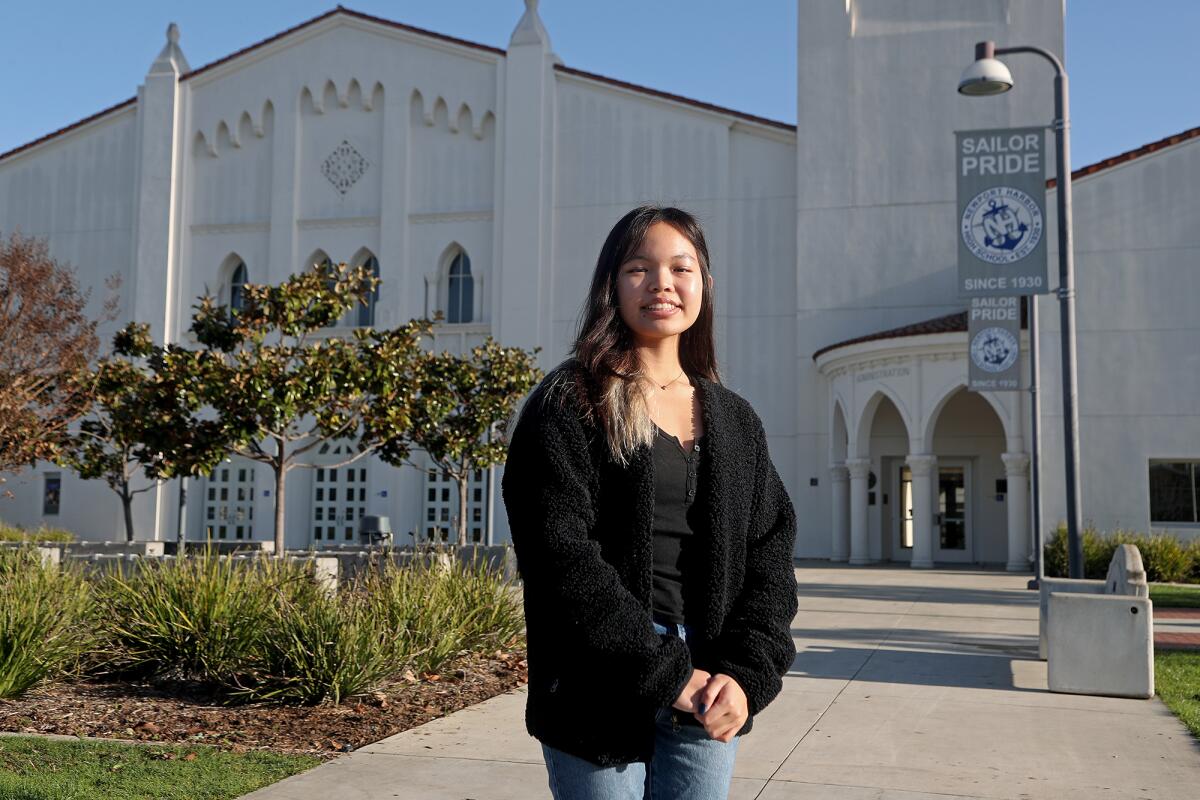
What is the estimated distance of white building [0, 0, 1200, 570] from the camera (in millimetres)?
26109

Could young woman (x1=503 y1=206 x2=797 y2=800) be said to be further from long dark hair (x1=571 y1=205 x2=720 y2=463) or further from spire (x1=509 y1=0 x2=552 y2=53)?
spire (x1=509 y1=0 x2=552 y2=53)

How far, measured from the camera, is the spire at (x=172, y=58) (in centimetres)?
3719

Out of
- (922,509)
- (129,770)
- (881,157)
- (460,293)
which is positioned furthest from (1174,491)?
(129,770)

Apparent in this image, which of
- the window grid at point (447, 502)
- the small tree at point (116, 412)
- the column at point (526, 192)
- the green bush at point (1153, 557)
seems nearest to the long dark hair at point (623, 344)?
the small tree at point (116, 412)

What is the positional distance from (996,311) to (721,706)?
62.5 feet

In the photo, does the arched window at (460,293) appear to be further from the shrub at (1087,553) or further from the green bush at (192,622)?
the green bush at (192,622)

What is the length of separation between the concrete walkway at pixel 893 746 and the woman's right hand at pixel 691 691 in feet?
11.9

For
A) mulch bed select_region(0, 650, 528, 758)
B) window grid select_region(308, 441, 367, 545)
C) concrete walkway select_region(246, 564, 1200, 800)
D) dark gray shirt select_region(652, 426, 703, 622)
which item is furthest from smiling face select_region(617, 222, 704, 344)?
window grid select_region(308, 441, 367, 545)

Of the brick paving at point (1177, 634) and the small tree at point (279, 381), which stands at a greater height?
the small tree at point (279, 381)

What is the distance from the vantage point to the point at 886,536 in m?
30.5

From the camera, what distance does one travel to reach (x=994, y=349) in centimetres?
2019

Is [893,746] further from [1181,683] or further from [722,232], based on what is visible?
[722,232]

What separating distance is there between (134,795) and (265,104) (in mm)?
33842

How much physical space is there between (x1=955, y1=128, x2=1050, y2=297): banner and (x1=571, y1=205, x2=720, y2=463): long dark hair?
1259 cm
